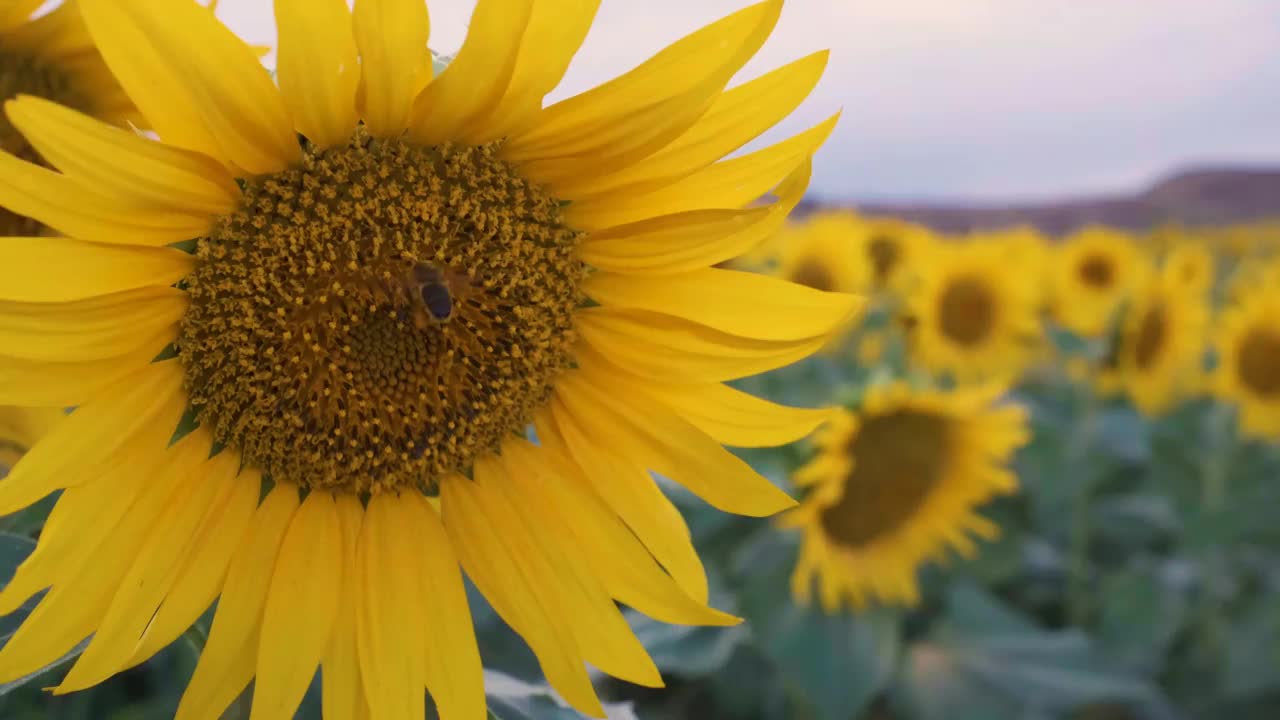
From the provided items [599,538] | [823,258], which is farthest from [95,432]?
[823,258]

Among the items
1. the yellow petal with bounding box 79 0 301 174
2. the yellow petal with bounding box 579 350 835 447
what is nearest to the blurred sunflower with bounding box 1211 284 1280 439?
the yellow petal with bounding box 579 350 835 447

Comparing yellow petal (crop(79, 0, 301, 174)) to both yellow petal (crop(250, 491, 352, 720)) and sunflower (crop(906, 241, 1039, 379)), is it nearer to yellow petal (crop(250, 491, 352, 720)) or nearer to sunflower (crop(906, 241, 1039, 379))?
yellow petal (crop(250, 491, 352, 720))

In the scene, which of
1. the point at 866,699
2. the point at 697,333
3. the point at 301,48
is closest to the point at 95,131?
the point at 301,48

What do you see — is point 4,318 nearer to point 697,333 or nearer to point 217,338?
point 217,338

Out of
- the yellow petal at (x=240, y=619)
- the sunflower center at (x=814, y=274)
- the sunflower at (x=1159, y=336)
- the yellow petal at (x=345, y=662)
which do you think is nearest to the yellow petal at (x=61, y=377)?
the yellow petal at (x=240, y=619)

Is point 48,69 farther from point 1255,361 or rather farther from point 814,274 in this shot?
point 1255,361

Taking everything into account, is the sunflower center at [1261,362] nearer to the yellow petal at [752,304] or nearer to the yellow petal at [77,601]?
the yellow petal at [752,304]
